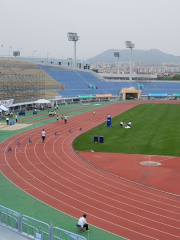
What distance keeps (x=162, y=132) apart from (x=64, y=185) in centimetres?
1750

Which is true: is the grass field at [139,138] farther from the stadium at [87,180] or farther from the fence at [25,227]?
the fence at [25,227]

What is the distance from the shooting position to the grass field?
1032 inches

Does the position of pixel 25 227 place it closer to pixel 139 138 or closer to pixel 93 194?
pixel 93 194

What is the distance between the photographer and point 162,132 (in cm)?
3319

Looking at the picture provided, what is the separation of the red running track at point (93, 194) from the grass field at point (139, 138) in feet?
11.1

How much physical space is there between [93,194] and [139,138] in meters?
14.8

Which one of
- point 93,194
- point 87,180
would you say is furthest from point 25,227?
point 87,180

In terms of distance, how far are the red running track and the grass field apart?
3371 mm

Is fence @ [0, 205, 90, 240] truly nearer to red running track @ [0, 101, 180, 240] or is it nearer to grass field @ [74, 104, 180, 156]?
red running track @ [0, 101, 180, 240]

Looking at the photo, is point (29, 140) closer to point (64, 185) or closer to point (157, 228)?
point (64, 185)

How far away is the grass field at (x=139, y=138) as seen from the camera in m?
26.2


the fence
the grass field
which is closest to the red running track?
the fence

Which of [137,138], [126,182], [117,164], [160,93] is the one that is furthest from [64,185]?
[160,93]

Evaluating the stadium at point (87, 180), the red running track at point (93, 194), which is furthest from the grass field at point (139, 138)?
the red running track at point (93, 194)
